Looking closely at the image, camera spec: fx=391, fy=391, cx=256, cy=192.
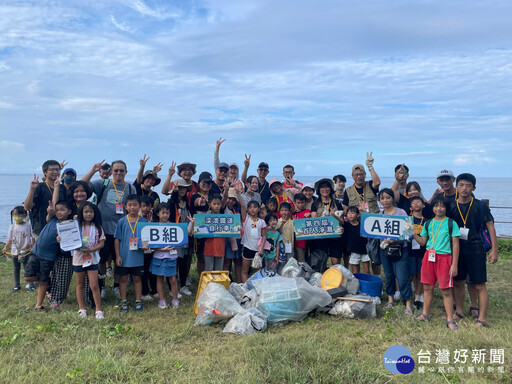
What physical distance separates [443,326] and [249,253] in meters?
3.23

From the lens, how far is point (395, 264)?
6207 millimetres

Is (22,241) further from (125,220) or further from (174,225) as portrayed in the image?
(174,225)

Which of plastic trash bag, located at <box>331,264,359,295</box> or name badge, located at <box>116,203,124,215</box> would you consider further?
name badge, located at <box>116,203,124,215</box>

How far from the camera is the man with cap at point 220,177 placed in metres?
7.23

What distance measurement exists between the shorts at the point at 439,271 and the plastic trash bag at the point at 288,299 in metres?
1.42

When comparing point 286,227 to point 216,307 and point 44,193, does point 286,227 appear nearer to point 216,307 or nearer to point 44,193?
point 216,307

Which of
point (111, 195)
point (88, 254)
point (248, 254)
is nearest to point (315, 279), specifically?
point (248, 254)

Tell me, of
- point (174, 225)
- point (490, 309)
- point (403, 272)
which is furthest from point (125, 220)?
point (490, 309)

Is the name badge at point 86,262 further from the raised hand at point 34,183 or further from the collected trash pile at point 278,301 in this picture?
the collected trash pile at point 278,301

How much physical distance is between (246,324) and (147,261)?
7.70 feet

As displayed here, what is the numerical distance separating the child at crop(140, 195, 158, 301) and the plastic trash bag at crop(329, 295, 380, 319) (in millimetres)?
3094

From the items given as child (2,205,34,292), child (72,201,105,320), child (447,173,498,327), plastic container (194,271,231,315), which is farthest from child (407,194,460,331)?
child (2,205,34,292)

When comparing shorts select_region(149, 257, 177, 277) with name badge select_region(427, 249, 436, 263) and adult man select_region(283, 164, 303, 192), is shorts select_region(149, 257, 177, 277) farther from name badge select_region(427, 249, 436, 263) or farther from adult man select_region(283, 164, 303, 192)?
name badge select_region(427, 249, 436, 263)

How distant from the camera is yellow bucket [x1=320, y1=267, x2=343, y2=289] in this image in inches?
238
